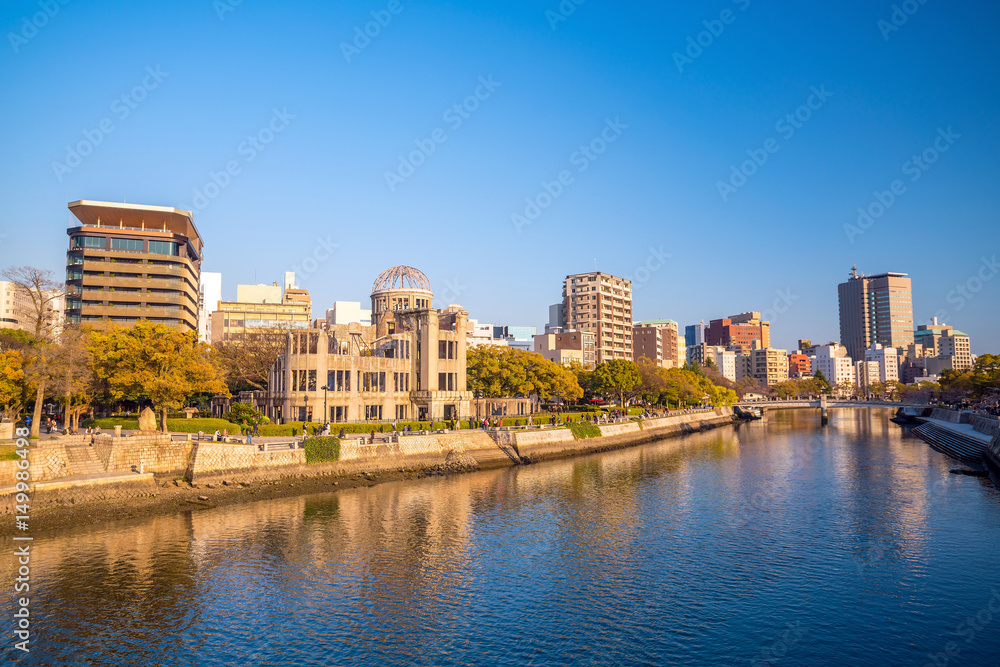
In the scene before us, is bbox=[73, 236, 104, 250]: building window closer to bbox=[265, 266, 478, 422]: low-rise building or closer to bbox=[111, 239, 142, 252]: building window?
bbox=[111, 239, 142, 252]: building window

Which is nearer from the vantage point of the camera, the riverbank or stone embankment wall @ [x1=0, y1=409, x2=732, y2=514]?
the riverbank

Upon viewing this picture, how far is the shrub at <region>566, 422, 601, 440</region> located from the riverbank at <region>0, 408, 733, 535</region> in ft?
49.0

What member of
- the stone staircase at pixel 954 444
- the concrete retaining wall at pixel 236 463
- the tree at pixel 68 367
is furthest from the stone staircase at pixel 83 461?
the stone staircase at pixel 954 444

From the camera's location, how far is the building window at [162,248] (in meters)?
119

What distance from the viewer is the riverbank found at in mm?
44531

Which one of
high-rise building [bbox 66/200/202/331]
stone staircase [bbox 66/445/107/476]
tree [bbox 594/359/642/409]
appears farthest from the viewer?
tree [bbox 594/359/642/409]

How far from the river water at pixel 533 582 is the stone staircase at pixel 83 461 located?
7.57 metres

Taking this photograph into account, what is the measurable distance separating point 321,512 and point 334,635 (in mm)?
23799

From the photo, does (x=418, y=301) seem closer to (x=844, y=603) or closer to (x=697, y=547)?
(x=697, y=547)

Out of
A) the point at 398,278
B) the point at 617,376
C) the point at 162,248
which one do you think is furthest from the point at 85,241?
the point at 617,376

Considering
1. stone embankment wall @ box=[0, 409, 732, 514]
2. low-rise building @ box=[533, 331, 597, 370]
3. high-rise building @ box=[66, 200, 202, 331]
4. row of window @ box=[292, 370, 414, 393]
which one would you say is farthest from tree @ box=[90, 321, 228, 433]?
low-rise building @ box=[533, 331, 597, 370]

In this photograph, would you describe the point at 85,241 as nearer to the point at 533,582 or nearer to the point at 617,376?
the point at 617,376

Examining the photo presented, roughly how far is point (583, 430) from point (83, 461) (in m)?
64.4

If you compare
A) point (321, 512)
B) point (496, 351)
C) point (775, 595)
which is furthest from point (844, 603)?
point (496, 351)
